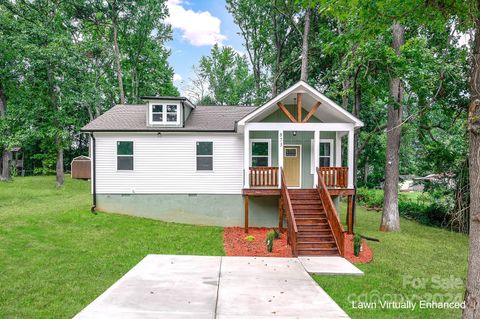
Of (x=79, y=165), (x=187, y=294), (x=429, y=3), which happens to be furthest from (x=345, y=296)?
(x=79, y=165)

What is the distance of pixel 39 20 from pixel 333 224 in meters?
22.1

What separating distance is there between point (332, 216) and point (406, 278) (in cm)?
284

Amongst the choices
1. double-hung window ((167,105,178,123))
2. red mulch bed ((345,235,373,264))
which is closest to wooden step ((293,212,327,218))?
red mulch bed ((345,235,373,264))

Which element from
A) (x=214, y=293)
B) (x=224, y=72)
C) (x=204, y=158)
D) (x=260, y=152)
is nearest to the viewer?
(x=214, y=293)

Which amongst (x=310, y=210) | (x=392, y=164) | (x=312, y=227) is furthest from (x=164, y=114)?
(x=392, y=164)

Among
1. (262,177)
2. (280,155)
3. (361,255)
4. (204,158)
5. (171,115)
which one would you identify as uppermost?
(171,115)

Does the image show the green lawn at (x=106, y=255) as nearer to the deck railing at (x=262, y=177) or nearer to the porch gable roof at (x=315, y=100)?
the deck railing at (x=262, y=177)

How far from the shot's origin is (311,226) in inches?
394

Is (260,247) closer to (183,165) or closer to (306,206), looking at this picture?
(306,206)

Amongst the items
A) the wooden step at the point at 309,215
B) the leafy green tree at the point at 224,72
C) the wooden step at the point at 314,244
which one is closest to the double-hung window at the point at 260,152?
the wooden step at the point at 309,215

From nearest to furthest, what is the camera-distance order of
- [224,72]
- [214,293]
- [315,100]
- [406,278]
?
[214,293] < [406,278] < [315,100] < [224,72]

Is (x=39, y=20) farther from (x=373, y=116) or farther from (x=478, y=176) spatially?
(x=478, y=176)

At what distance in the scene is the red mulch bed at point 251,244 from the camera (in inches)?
362

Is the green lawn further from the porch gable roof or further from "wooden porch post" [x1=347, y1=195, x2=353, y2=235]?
the porch gable roof
